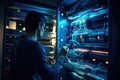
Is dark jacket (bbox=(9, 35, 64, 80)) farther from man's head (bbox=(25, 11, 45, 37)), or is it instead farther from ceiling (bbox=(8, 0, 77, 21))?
ceiling (bbox=(8, 0, 77, 21))

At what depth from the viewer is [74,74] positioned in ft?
6.56

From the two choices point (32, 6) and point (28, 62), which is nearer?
point (28, 62)

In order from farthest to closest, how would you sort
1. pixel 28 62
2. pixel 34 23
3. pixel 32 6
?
pixel 32 6
pixel 34 23
pixel 28 62

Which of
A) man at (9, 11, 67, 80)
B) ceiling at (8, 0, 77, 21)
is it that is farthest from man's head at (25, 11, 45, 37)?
ceiling at (8, 0, 77, 21)

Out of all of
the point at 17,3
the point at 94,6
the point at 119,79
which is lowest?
the point at 119,79

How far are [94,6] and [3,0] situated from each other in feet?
3.61

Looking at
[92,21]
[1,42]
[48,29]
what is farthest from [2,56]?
[92,21]

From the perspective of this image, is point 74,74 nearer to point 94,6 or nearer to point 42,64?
point 42,64

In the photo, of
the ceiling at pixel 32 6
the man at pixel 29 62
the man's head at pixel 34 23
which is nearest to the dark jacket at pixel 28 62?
the man at pixel 29 62

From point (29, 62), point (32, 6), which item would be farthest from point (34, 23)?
point (32, 6)

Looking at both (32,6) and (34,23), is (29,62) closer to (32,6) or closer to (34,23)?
(34,23)

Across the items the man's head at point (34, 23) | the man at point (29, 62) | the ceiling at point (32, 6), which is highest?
the ceiling at point (32, 6)

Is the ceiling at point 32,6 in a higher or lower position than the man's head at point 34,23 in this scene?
higher

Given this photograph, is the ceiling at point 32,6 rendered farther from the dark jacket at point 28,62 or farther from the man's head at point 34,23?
the dark jacket at point 28,62
